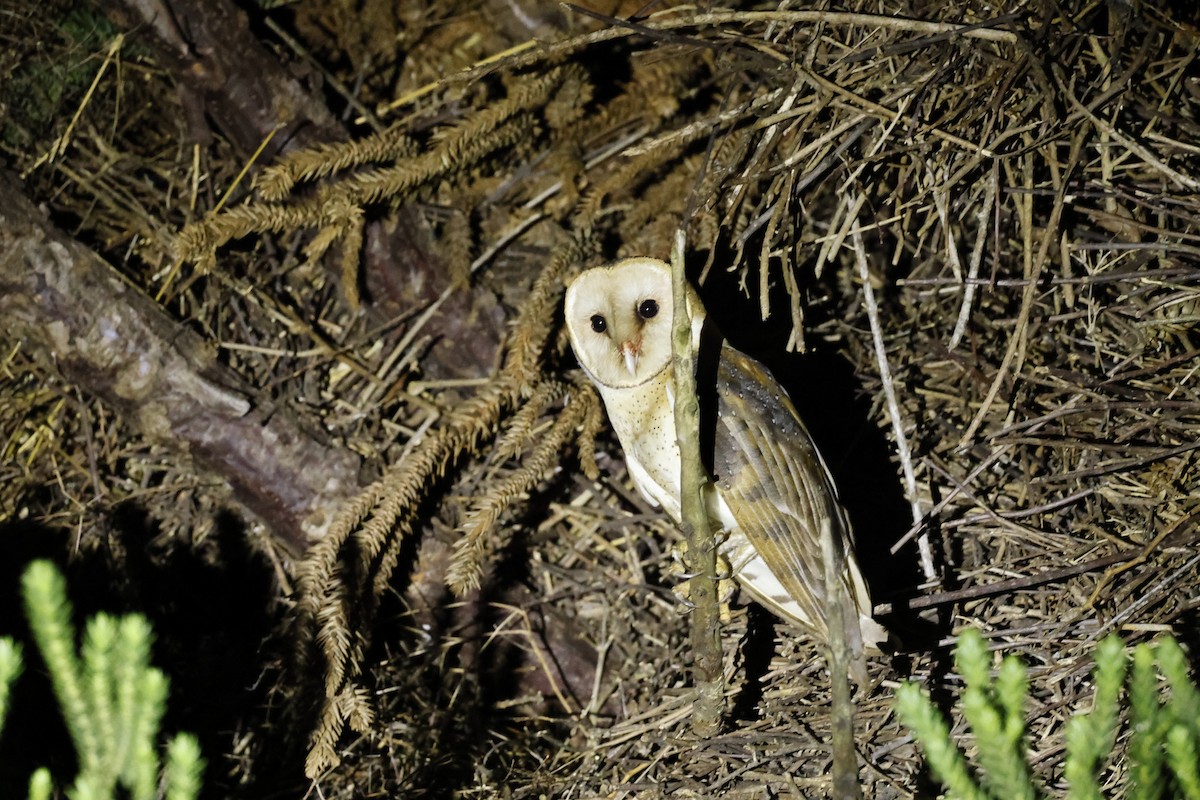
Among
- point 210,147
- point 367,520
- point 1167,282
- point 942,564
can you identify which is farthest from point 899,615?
point 210,147

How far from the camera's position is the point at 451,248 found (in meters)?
2.85

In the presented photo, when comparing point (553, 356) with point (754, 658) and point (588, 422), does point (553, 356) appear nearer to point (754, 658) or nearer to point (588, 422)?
point (588, 422)

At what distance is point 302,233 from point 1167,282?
2348mm

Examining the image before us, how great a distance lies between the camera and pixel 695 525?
5.89 ft

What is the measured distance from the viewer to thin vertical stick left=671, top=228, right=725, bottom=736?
5.36 feet

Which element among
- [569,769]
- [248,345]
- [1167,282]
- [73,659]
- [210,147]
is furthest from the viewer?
[210,147]

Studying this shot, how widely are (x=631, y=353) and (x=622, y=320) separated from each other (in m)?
0.08

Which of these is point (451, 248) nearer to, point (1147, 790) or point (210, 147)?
point (210, 147)

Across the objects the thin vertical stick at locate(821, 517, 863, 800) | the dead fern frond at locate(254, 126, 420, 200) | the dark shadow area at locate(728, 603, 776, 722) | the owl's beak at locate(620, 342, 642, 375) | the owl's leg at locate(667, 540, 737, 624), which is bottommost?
the dark shadow area at locate(728, 603, 776, 722)

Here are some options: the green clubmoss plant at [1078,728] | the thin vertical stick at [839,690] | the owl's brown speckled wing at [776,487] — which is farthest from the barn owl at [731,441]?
the green clubmoss plant at [1078,728]

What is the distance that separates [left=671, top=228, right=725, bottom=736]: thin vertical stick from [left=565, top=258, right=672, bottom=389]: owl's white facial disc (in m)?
0.39

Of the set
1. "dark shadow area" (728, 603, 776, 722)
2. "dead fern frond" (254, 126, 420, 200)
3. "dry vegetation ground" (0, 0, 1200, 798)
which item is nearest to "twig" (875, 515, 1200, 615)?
"dry vegetation ground" (0, 0, 1200, 798)

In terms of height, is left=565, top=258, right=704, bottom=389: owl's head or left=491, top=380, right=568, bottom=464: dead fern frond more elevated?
left=565, top=258, right=704, bottom=389: owl's head

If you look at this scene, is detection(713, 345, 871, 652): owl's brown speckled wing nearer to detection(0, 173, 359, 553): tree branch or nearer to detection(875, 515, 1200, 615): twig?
detection(875, 515, 1200, 615): twig
